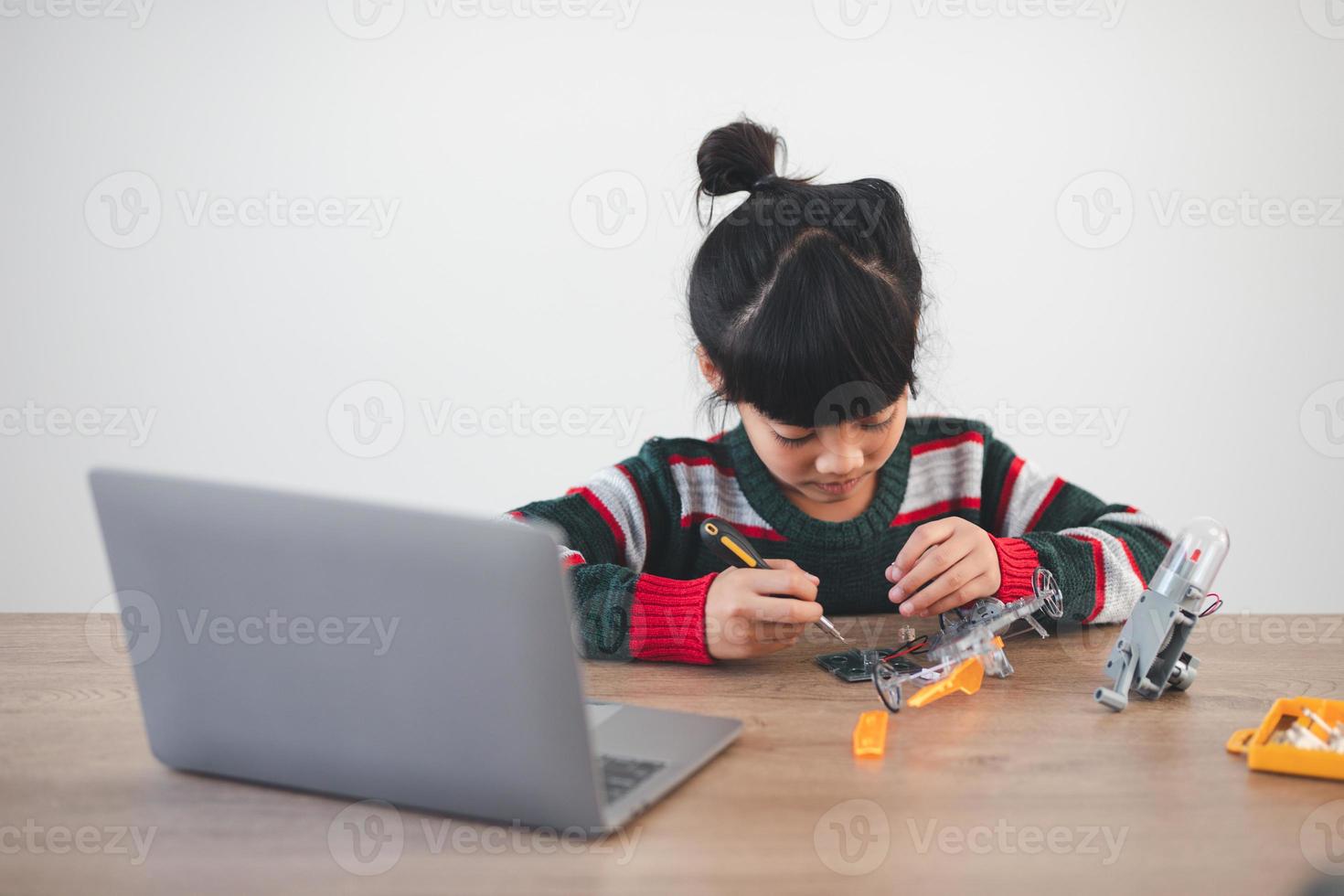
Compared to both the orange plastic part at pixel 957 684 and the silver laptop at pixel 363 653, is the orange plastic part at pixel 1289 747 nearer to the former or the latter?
the orange plastic part at pixel 957 684

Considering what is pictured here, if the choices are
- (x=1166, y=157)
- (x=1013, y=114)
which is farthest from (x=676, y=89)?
(x=1166, y=157)

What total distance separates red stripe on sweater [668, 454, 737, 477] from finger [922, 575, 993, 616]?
1.30ft

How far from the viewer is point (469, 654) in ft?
2.51

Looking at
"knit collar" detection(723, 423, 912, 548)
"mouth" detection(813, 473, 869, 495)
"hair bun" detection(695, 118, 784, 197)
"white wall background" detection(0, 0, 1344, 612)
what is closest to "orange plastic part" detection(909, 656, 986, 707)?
"mouth" detection(813, 473, 869, 495)

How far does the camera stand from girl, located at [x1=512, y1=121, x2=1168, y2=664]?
119cm

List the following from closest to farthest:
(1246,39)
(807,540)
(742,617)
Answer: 1. (742,617)
2. (807,540)
3. (1246,39)

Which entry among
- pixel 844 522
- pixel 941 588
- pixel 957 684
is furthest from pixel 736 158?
pixel 957 684

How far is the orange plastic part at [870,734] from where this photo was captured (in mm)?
918

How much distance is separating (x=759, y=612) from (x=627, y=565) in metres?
0.38

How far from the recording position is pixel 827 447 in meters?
1.31

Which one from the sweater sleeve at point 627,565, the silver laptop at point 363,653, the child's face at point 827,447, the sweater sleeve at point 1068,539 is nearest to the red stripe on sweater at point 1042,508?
the sweater sleeve at point 1068,539

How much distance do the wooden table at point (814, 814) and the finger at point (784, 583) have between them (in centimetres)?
8

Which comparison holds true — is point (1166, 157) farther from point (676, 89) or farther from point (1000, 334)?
point (676, 89)

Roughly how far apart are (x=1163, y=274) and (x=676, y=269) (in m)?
1.07
